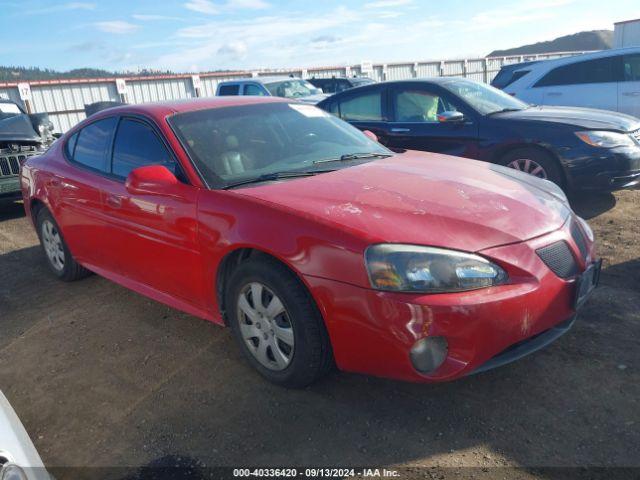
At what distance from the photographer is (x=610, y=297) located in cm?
354

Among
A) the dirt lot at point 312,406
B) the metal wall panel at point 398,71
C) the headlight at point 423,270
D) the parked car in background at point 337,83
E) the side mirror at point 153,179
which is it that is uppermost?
the metal wall panel at point 398,71

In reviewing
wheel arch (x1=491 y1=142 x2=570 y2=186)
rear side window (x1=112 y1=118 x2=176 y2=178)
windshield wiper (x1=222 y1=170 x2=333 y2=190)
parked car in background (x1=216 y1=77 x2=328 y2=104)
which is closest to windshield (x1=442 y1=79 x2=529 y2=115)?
wheel arch (x1=491 y1=142 x2=570 y2=186)

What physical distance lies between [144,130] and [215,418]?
1.94m

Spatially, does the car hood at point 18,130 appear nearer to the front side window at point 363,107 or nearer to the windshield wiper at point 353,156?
the front side window at point 363,107

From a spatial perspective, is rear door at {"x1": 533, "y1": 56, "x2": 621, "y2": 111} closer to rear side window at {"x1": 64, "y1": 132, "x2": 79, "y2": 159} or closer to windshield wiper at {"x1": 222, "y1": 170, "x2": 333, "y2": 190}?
windshield wiper at {"x1": 222, "y1": 170, "x2": 333, "y2": 190}

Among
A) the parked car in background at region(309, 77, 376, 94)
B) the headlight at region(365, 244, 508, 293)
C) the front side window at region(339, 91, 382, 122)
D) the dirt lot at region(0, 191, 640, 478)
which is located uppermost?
the parked car in background at region(309, 77, 376, 94)

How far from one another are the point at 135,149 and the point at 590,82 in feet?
25.1

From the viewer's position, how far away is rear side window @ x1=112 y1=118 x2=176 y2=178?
334cm

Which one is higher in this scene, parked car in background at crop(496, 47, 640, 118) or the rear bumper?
parked car in background at crop(496, 47, 640, 118)

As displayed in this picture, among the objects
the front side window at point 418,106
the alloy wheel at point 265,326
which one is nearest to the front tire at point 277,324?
the alloy wheel at point 265,326

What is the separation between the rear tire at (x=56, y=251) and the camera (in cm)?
457

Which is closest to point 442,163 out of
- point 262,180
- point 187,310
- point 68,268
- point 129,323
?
point 262,180

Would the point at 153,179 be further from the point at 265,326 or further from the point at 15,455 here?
the point at 15,455

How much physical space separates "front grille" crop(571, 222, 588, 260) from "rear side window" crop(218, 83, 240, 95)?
11076mm
